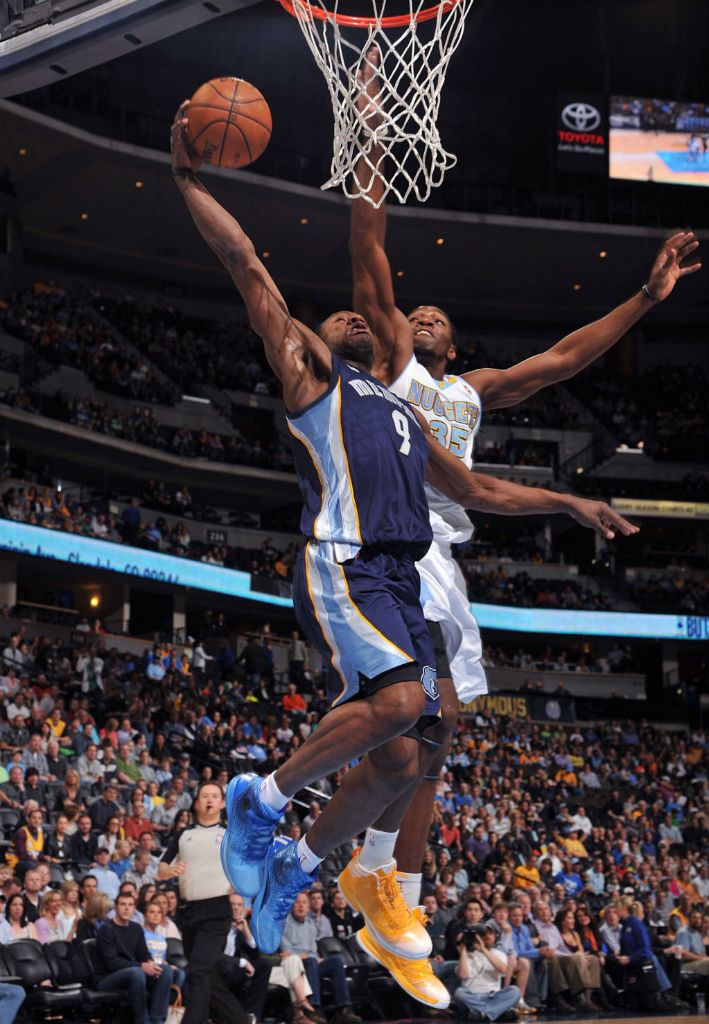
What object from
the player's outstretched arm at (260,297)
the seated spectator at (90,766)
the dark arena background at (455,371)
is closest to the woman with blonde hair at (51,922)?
the seated spectator at (90,766)

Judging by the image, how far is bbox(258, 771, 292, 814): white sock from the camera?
440 cm

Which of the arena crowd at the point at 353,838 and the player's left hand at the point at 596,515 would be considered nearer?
the player's left hand at the point at 596,515

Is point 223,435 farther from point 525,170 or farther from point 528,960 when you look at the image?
point 528,960

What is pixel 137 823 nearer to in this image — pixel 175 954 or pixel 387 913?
pixel 175 954

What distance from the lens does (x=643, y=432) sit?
37.1 metres

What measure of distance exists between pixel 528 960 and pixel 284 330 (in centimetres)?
971

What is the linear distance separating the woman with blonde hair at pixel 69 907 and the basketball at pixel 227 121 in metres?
7.27

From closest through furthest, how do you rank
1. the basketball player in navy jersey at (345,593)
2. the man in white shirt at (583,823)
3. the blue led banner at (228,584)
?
the basketball player in navy jersey at (345,593)
the man in white shirt at (583,823)
the blue led banner at (228,584)

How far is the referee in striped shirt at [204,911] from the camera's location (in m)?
8.77

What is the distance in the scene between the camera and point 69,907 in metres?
10.0

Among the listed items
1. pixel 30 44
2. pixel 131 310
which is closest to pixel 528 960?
pixel 30 44

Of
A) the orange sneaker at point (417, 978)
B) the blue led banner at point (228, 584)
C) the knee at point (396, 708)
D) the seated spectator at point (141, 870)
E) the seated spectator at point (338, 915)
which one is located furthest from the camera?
the blue led banner at point (228, 584)

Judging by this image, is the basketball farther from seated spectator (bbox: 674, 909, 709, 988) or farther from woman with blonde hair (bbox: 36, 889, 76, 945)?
seated spectator (bbox: 674, 909, 709, 988)

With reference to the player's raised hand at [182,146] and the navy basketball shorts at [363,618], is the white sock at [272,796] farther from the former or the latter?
the player's raised hand at [182,146]
